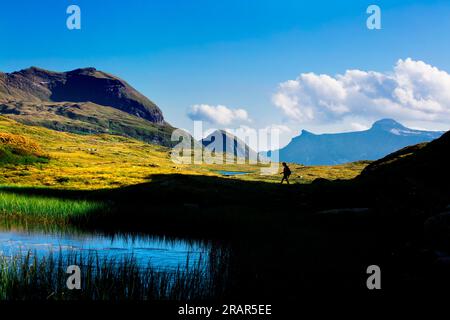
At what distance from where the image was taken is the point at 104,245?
24.9m

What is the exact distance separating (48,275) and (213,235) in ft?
46.2

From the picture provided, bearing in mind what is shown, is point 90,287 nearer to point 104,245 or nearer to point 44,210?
point 104,245

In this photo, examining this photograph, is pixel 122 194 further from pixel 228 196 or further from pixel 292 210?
pixel 292 210

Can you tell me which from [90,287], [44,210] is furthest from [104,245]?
[90,287]

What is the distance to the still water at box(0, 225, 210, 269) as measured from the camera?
22.1m

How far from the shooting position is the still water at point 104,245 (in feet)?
72.5

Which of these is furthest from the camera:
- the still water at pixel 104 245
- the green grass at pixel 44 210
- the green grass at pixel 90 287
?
the green grass at pixel 44 210

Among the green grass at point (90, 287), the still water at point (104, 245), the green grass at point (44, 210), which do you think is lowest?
the still water at point (104, 245)

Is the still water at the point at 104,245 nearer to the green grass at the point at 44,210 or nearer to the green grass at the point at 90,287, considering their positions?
the green grass at the point at 44,210

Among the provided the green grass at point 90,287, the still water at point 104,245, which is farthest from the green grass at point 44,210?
the green grass at point 90,287

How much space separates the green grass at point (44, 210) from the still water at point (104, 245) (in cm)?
240

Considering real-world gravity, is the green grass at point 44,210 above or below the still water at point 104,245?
above

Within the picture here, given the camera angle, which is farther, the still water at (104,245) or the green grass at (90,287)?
the still water at (104,245)
